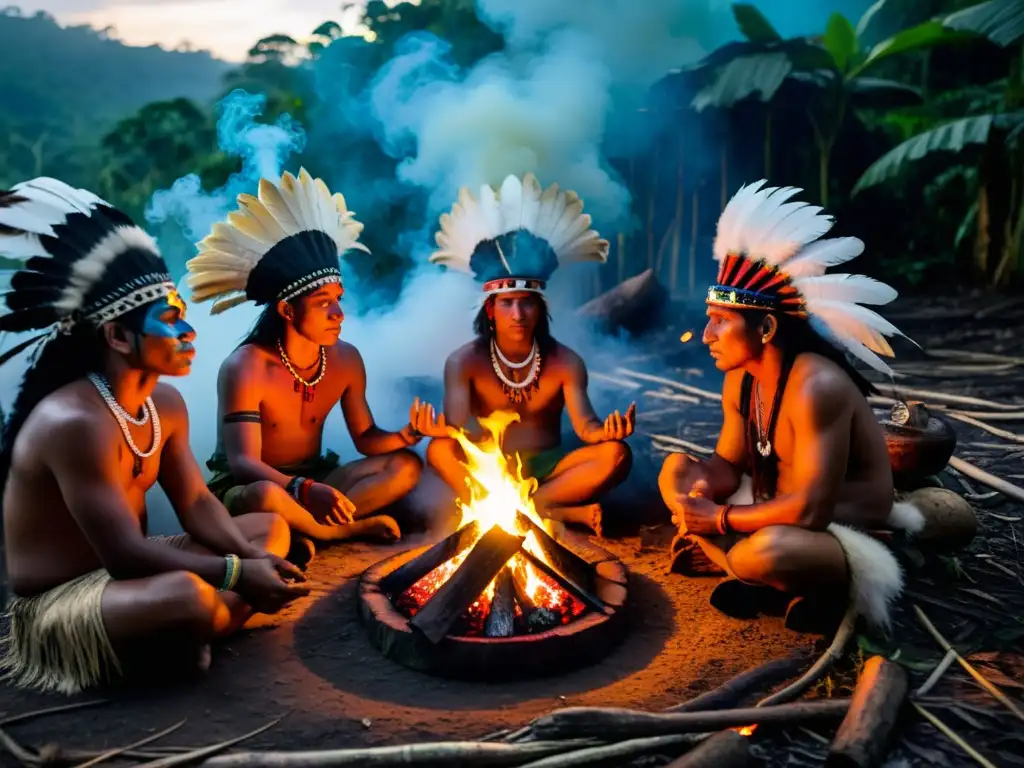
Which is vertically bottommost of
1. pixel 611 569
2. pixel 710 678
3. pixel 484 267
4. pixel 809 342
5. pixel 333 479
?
pixel 710 678

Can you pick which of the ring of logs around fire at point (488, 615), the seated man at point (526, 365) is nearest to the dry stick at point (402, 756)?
the ring of logs around fire at point (488, 615)

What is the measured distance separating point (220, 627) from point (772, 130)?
35.7 ft

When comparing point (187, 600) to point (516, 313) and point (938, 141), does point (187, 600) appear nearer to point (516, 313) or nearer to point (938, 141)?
point (516, 313)

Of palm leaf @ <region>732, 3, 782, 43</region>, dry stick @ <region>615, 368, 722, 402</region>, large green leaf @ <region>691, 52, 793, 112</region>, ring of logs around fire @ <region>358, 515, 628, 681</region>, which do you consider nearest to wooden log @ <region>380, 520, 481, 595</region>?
ring of logs around fire @ <region>358, 515, 628, 681</region>

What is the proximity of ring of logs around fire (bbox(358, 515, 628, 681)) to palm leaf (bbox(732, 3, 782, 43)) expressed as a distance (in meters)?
9.60

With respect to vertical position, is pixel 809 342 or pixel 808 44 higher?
pixel 808 44

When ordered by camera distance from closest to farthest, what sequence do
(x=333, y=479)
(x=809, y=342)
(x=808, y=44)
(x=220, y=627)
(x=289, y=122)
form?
(x=220, y=627)
(x=809, y=342)
(x=333, y=479)
(x=808, y=44)
(x=289, y=122)

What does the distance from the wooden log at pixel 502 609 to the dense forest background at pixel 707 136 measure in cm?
762

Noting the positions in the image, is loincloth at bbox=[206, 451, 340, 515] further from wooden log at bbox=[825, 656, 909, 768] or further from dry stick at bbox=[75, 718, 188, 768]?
wooden log at bbox=[825, 656, 909, 768]

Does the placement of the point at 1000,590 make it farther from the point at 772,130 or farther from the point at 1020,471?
the point at 772,130

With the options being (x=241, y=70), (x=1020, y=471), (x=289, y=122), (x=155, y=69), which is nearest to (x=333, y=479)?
(x=1020, y=471)

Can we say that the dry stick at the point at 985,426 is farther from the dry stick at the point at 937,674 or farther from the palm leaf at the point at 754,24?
the palm leaf at the point at 754,24

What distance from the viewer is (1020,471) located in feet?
17.3

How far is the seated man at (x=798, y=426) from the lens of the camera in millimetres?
3449
